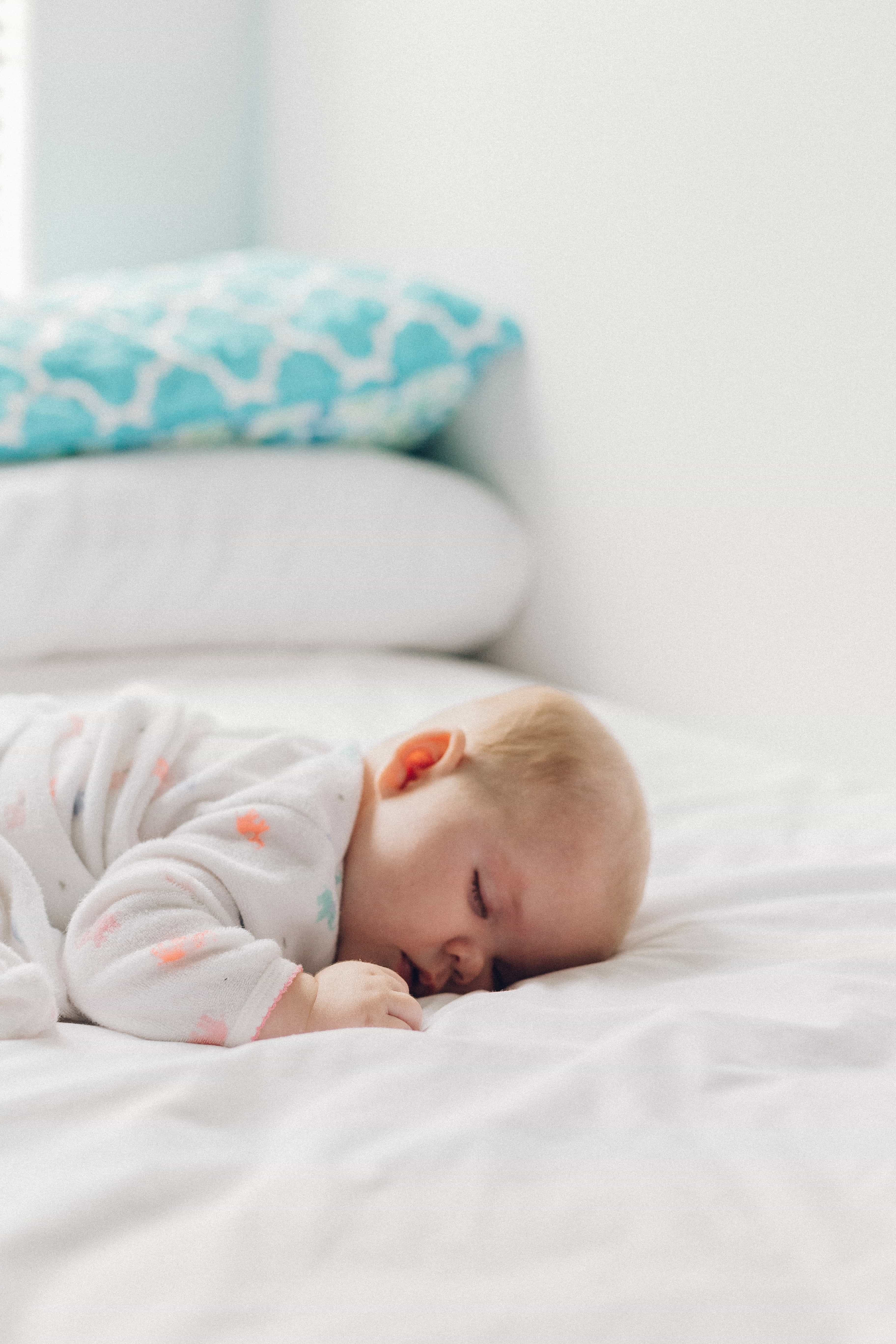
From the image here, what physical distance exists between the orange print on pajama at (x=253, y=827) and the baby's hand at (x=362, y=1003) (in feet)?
0.36

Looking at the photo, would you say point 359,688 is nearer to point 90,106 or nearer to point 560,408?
point 560,408

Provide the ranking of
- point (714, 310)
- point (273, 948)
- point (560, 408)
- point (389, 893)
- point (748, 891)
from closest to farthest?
point (273, 948) → point (389, 893) → point (748, 891) → point (714, 310) → point (560, 408)

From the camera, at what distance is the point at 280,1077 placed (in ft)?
1.97

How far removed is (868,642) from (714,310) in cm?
43

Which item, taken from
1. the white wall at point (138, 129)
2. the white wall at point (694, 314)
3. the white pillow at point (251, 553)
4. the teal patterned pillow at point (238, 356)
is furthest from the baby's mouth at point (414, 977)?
the white wall at point (138, 129)

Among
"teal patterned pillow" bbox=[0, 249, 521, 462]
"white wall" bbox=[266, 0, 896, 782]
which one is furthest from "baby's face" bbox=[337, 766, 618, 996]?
"teal patterned pillow" bbox=[0, 249, 521, 462]

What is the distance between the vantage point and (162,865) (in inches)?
30.6

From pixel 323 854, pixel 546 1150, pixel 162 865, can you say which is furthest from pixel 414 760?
pixel 546 1150

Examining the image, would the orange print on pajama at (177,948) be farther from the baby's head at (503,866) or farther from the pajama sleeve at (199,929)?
the baby's head at (503,866)

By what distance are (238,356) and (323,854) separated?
3.47 feet

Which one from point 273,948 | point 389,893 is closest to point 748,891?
point 389,893

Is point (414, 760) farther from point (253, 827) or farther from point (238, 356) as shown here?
point (238, 356)

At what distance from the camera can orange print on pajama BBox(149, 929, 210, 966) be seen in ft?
2.36

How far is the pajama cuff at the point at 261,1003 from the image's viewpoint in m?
0.71
